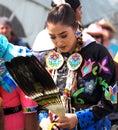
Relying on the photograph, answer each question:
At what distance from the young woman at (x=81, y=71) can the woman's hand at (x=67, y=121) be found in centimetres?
3

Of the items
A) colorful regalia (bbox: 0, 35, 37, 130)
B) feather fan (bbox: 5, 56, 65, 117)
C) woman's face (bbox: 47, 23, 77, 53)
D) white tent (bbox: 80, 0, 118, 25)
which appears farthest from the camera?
white tent (bbox: 80, 0, 118, 25)

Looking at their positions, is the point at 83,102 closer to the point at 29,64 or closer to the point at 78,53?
the point at 78,53

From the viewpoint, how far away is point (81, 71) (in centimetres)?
270

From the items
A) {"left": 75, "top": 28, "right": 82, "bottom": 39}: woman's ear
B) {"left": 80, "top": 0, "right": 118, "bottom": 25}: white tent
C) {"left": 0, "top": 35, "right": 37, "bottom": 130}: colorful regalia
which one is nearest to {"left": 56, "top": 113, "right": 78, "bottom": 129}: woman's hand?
{"left": 0, "top": 35, "right": 37, "bottom": 130}: colorful regalia

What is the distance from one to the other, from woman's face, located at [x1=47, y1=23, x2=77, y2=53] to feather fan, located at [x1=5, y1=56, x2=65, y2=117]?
0.39 metres

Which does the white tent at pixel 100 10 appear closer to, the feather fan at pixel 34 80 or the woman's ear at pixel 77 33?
the woman's ear at pixel 77 33

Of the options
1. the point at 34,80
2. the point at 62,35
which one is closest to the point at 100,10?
the point at 62,35

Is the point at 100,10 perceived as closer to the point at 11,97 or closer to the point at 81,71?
the point at 81,71

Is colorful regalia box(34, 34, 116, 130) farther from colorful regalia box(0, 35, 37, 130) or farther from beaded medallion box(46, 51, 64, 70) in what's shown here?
colorful regalia box(0, 35, 37, 130)

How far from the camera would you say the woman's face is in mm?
→ 2645

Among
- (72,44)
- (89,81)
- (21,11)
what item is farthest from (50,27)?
(21,11)

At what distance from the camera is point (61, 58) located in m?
2.74

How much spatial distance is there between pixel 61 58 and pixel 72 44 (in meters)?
0.10

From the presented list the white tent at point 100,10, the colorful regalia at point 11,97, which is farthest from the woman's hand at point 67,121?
the white tent at point 100,10
